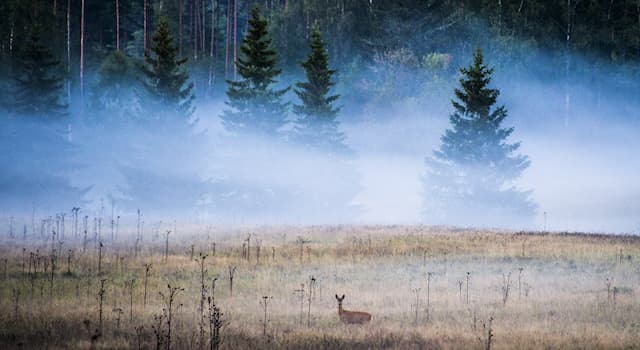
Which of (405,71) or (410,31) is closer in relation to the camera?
(405,71)

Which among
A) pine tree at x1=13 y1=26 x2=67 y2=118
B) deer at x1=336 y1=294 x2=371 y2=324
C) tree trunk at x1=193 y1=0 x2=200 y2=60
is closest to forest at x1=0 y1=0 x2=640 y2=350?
deer at x1=336 y1=294 x2=371 y2=324

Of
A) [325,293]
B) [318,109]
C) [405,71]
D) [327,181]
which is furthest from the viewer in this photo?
[405,71]

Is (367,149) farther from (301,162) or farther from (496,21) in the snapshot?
(301,162)

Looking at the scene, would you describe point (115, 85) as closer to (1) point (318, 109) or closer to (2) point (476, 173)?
(1) point (318, 109)

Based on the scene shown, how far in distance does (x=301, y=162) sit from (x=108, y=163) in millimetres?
19154

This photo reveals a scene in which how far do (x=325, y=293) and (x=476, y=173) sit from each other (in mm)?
30236

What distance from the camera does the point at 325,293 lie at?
19234 mm

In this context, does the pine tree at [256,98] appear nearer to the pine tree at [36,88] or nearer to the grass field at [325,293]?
the pine tree at [36,88]

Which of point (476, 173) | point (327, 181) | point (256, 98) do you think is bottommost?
point (327, 181)

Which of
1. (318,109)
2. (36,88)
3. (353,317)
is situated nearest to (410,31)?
(318,109)

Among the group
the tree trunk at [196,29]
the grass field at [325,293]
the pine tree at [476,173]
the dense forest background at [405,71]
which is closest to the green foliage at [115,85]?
the dense forest background at [405,71]

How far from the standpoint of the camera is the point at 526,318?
16.3 metres

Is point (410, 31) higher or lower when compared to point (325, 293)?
higher

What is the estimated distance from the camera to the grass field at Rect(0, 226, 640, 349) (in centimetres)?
1408
